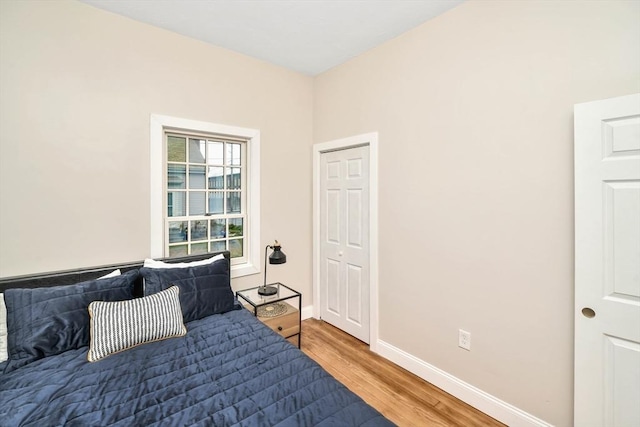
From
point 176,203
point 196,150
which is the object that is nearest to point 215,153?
point 196,150

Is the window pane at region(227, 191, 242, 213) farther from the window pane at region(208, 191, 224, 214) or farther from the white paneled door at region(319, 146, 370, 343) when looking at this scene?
the white paneled door at region(319, 146, 370, 343)

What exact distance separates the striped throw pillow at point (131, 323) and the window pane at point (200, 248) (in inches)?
37.1

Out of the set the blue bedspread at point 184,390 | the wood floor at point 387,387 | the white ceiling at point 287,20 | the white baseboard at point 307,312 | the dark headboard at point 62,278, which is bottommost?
the wood floor at point 387,387

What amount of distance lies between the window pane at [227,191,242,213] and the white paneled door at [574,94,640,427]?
278cm

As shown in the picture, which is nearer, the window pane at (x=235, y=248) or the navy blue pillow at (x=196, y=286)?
the navy blue pillow at (x=196, y=286)

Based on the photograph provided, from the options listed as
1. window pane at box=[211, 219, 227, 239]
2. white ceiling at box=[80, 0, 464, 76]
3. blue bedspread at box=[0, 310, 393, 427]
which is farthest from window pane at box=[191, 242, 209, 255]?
white ceiling at box=[80, 0, 464, 76]

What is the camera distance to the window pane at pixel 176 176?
2.67 metres

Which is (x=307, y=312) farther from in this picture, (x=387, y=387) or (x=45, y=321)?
(x=45, y=321)

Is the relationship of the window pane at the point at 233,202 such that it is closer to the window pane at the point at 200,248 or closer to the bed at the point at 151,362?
the window pane at the point at 200,248

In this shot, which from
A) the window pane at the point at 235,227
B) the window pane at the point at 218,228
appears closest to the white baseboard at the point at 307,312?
the window pane at the point at 235,227

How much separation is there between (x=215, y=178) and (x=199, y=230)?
0.55 meters

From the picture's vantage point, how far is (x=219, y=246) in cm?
301

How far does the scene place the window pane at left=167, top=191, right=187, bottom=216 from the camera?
105 inches

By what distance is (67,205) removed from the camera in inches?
83.7
